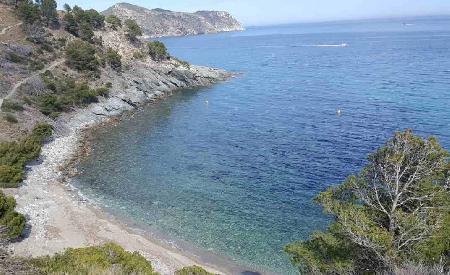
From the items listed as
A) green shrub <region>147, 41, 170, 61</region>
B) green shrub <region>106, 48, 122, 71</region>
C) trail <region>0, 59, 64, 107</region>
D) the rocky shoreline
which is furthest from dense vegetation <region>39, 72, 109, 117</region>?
green shrub <region>147, 41, 170, 61</region>

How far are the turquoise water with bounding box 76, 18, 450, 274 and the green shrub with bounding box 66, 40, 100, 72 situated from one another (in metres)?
15.9

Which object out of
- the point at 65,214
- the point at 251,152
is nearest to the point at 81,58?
the point at 251,152

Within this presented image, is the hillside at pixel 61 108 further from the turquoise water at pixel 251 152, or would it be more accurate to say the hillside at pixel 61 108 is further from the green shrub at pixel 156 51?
the turquoise water at pixel 251 152

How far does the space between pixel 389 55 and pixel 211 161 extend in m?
120

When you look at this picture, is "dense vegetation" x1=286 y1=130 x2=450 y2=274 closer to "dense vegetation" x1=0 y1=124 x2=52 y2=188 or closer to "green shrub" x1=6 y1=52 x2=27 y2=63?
"dense vegetation" x1=0 y1=124 x2=52 y2=188

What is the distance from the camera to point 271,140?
6359 centimetres

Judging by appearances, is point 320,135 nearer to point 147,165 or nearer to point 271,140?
point 271,140

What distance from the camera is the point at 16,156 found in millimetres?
48094

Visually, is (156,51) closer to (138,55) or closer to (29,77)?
(138,55)

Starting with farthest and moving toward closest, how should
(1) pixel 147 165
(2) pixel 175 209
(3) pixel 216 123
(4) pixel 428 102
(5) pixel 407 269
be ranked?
1. (4) pixel 428 102
2. (3) pixel 216 123
3. (1) pixel 147 165
4. (2) pixel 175 209
5. (5) pixel 407 269

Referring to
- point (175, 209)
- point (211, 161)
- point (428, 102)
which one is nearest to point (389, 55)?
point (428, 102)

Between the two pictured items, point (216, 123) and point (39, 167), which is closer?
point (39, 167)

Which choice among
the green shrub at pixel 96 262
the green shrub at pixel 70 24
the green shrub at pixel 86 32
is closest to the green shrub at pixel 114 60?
the green shrub at pixel 86 32

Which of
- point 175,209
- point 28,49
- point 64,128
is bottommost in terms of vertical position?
point 175,209
